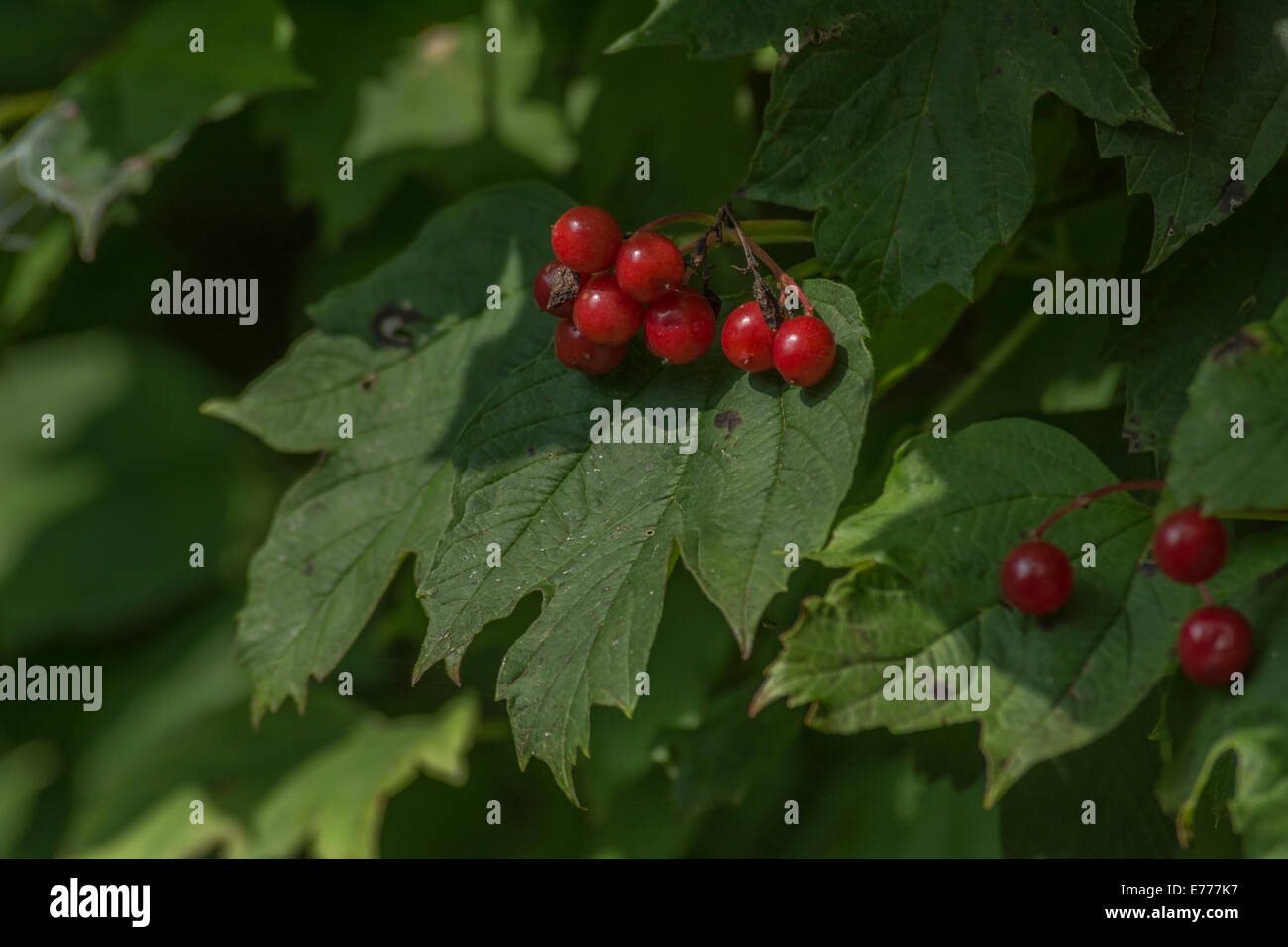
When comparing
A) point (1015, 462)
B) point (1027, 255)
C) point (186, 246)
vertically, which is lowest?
point (1015, 462)

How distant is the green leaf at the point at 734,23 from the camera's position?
1.06 m

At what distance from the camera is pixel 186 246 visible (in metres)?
2.74

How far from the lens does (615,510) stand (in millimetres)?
1078

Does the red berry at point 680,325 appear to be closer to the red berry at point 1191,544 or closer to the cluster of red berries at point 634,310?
the cluster of red berries at point 634,310

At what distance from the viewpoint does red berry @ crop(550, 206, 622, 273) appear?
3.55 ft

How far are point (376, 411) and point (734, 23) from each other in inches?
25.5

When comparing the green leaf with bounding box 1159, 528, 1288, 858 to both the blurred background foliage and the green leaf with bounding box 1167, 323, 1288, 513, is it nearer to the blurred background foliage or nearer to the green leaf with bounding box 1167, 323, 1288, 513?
the green leaf with bounding box 1167, 323, 1288, 513

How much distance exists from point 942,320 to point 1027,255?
0.30 meters

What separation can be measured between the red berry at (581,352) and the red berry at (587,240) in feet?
0.21

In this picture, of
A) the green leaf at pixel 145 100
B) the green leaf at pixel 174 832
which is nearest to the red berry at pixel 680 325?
the green leaf at pixel 145 100

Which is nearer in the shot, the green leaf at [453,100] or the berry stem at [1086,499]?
the berry stem at [1086,499]

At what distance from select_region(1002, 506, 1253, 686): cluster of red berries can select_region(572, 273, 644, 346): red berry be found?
418 millimetres

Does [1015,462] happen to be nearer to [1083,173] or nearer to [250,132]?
[1083,173]

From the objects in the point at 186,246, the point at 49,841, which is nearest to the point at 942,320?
the point at 186,246
